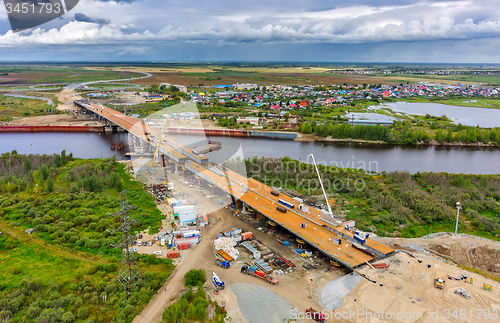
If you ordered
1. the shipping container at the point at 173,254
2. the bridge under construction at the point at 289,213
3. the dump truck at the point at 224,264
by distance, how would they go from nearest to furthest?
the dump truck at the point at 224,264, the bridge under construction at the point at 289,213, the shipping container at the point at 173,254

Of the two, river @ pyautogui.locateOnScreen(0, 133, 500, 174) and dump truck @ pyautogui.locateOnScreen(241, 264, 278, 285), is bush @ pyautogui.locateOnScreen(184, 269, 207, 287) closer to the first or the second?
dump truck @ pyautogui.locateOnScreen(241, 264, 278, 285)

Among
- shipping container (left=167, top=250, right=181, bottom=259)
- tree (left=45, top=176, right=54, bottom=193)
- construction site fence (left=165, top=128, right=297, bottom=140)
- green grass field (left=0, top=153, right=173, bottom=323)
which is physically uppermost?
construction site fence (left=165, top=128, right=297, bottom=140)

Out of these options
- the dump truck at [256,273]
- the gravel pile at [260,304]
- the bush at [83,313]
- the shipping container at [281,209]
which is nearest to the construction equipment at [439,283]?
the gravel pile at [260,304]

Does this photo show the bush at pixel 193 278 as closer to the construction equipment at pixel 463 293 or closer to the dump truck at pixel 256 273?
the dump truck at pixel 256 273

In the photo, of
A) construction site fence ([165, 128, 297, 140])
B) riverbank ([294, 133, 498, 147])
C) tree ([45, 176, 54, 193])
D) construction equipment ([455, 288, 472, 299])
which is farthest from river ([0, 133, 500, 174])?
construction equipment ([455, 288, 472, 299])


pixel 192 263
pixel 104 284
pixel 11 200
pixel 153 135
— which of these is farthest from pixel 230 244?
pixel 153 135

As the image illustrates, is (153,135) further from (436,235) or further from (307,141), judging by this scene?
(436,235)
